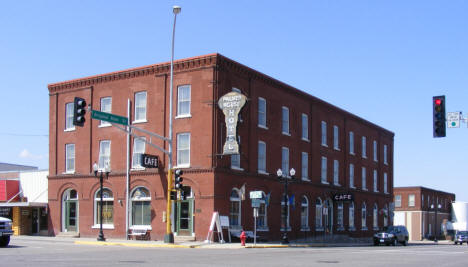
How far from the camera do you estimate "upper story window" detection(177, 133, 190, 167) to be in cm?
3772

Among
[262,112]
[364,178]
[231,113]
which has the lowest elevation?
[364,178]

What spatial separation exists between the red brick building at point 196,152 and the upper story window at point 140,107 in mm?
67

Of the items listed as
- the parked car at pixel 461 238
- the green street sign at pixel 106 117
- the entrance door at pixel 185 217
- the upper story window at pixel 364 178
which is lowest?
the parked car at pixel 461 238

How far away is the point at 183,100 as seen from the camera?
1510 inches

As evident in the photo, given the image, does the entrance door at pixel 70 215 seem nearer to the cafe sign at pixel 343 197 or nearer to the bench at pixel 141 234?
the bench at pixel 141 234

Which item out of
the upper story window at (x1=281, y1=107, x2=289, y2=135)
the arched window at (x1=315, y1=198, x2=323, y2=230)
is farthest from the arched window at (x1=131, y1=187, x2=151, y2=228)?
the arched window at (x1=315, y1=198, x2=323, y2=230)

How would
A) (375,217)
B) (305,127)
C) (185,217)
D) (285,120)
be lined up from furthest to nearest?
(375,217) → (305,127) → (285,120) → (185,217)

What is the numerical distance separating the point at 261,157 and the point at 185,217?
7491 mm

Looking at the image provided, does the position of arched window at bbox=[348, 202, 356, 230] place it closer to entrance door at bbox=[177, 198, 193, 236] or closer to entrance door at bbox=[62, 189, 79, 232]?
entrance door at bbox=[177, 198, 193, 236]

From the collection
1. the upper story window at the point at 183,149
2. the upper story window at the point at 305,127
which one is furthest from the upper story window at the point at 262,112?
the upper story window at the point at 305,127

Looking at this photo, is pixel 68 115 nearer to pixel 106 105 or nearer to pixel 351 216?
pixel 106 105

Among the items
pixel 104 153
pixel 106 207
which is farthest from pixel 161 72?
pixel 106 207

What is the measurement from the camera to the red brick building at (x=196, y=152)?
1462 inches

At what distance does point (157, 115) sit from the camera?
39.2m
